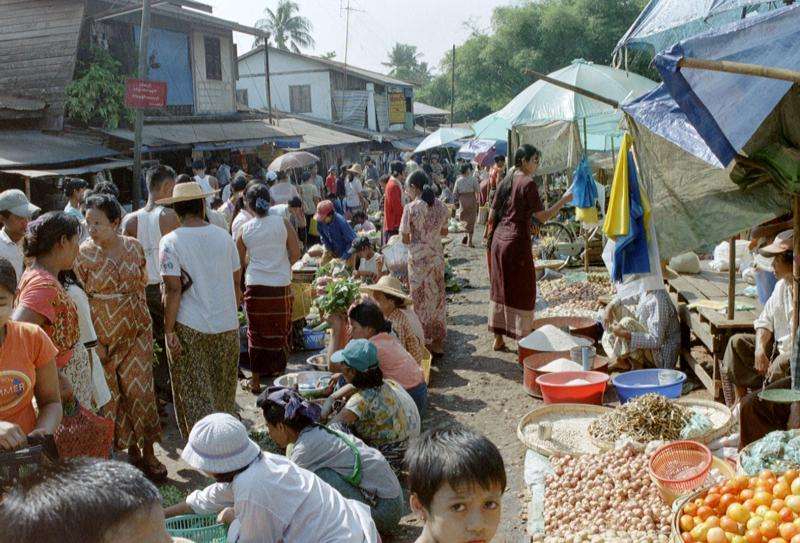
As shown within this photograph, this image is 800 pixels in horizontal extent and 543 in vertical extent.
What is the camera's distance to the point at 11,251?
5.17 m

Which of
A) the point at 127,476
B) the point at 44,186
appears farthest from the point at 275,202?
the point at 127,476

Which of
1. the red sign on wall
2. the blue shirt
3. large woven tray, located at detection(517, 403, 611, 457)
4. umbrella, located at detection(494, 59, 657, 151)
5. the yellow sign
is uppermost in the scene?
the yellow sign

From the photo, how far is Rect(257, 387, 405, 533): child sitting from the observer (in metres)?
3.93

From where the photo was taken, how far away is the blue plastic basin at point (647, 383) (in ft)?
18.7

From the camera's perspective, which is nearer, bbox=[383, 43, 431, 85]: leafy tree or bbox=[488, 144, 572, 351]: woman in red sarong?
bbox=[488, 144, 572, 351]: woman in red sarong

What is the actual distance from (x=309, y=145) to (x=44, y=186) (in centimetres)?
1022

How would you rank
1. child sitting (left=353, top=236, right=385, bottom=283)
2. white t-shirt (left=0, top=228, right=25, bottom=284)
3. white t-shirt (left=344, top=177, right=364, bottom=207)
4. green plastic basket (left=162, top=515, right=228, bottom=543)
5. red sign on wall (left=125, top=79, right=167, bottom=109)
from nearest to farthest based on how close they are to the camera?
1. green plastic basket (left=162, top=515, right=228, bottom=543)
2. white t-shirt (left=0, top=228, right=25, bottom=284)
3. child sitting (left=353, top=236, right=385, bottom=283)
4. red sign on wall (left=125, top=79, right=167, bottom=109)
5. white t-shirt (left=344, top=177, right=364, bottom=207)

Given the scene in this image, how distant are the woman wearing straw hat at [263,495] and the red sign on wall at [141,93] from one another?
1042 centimetres

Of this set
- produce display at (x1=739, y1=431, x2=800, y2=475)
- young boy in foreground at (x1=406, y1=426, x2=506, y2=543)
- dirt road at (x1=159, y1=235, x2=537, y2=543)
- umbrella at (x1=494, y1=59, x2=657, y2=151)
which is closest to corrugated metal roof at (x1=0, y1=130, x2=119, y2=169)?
dirt road at (x1=159, y1=235, x2=537, y2=543)

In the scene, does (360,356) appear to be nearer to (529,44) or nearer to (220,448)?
(220,448)

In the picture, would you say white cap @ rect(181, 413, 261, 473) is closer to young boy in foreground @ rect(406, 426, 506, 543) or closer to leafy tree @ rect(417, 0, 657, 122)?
young boy in foreground @ rect(406, 426, 506, 543)

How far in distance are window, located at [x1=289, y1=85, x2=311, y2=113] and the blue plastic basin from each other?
94.2 feet

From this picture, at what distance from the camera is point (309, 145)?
2289cm

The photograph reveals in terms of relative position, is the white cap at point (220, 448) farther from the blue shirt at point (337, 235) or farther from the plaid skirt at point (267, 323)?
the blue shirt at point (337, 235)
